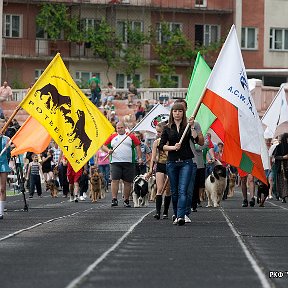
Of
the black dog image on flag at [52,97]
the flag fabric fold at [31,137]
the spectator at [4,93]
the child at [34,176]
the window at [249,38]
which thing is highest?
the window at [249,38]

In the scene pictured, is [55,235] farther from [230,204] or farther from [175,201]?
[230,204]

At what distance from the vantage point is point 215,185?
3250cm

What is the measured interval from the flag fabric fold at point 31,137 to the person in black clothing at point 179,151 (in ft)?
19.1

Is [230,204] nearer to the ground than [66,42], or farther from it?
nearer to the ground

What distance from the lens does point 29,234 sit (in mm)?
21125

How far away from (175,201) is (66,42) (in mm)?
62216

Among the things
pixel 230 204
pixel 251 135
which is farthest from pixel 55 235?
pixel 230 204

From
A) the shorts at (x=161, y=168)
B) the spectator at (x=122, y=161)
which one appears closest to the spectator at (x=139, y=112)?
the spectator at (x=122, y=161)

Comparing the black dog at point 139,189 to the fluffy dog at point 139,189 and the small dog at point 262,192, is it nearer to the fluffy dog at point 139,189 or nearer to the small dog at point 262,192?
the fluffy dog at point 139,189

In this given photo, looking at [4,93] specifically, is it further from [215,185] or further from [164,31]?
[215,185]

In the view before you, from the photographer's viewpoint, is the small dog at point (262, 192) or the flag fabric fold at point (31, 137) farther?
the small dog at point (262, 192)

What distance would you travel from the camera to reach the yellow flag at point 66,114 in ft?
92.1

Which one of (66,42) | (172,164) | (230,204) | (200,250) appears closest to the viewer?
(200,250)

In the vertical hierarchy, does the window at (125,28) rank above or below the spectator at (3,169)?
above
